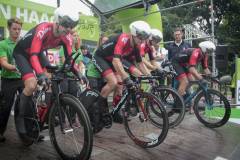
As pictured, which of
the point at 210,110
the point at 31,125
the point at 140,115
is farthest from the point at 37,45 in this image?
the point at 210,110

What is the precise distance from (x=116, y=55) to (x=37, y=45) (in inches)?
61.6

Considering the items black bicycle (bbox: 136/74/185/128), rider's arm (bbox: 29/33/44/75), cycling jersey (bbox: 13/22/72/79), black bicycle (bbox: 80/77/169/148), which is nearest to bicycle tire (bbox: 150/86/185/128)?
black bicycle (bbox: 136/74/185/128)

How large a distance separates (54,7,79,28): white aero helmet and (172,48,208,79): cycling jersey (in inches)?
183

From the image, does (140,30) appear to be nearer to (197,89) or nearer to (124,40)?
(124,40)

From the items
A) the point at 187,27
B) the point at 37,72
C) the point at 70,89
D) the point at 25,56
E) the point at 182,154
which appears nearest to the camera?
the point at 37,72

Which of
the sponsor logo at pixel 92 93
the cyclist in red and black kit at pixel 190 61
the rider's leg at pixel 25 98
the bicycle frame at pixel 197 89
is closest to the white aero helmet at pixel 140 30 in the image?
the sponsor logo at pixel 92 93

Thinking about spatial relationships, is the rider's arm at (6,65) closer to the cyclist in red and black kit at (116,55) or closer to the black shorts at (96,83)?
the cyclist in red and black kit at (116,55)


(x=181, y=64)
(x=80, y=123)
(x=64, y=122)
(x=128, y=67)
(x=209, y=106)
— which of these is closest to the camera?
(x=80, y=123)

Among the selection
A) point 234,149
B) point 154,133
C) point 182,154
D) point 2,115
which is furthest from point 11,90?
point 234,149

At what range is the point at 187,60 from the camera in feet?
30.3

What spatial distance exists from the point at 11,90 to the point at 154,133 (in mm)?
2350

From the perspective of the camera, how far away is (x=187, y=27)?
14.9 meters

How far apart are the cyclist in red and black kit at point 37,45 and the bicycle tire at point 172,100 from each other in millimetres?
2513

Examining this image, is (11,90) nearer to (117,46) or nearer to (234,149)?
(117,46)
